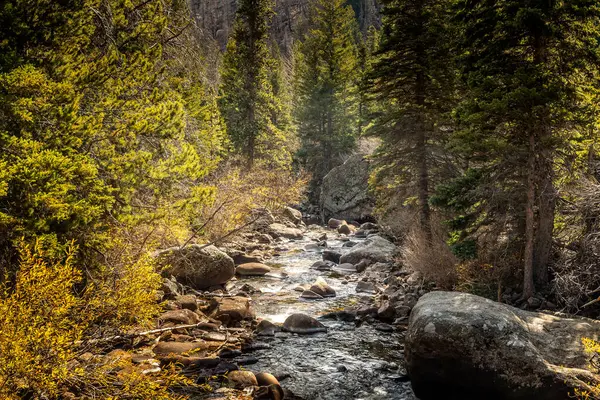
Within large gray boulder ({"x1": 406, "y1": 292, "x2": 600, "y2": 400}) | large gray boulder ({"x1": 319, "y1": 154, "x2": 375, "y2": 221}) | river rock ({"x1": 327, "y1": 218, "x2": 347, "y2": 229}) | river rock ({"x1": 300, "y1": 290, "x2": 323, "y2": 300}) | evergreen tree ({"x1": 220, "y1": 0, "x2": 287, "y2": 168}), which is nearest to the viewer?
large gray boulder ({"x1": 406, "y1": 292, "x2": 600, "y2": 400})

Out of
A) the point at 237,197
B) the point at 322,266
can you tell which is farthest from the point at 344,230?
the point at 237,197

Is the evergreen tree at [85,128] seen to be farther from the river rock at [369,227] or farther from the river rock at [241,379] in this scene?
the river rock at [369,227]

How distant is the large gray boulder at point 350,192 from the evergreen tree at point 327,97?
5.98 meters

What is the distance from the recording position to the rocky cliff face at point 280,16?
90.6 metres

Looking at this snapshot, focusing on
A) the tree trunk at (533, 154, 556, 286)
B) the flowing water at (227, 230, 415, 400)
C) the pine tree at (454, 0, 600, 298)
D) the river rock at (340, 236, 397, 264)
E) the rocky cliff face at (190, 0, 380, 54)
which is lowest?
the flowing water at (227, 230, 415, 400)

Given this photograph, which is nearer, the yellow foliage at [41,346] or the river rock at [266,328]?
the yellow foliage at [41,346]

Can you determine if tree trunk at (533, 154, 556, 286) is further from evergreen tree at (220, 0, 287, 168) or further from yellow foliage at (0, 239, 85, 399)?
evergreen tree at (220, 0, 287, 168)

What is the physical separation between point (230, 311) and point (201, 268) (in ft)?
9.66

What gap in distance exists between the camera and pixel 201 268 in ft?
45.1

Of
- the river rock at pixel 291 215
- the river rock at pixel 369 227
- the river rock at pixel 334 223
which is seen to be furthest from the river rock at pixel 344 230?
the river rock at pixel 291 215

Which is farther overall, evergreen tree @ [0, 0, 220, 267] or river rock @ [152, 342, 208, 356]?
river rock @ [152, 342, 208, 356]

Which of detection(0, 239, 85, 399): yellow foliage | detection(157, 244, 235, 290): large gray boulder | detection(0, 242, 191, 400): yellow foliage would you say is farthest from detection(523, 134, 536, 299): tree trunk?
detection(0, 239, 85, 399): yellow foliage

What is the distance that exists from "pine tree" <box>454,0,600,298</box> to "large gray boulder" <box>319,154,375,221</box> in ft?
59.7

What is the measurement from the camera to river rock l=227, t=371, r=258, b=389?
7.75 meters
